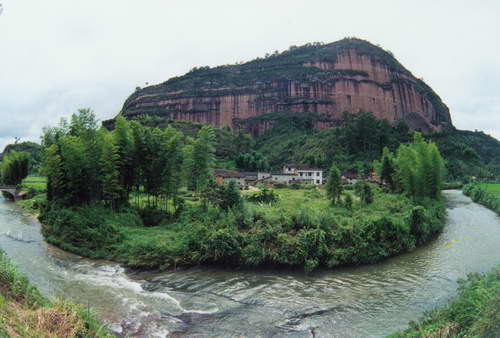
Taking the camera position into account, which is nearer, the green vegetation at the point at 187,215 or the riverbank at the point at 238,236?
the riverbank at the point at 238,236

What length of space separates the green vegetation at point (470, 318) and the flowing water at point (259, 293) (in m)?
1.64

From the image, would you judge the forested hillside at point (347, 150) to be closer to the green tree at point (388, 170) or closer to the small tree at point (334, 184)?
the green tree at point (388, 170)

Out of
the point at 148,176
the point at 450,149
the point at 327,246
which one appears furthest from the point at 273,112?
the point at 327,246

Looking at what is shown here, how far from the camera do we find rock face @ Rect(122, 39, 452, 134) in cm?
8869

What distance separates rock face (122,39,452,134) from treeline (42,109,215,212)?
214 feet

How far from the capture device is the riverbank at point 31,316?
18.2 feet

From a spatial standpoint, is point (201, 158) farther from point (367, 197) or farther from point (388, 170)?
point (388, 170)

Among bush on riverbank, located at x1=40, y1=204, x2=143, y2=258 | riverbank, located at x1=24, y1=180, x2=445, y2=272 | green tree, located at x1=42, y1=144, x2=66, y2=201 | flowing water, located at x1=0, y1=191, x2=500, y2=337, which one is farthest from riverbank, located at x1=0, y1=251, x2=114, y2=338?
green tree, located at x1=42, y1=144, x2=66, y2=201

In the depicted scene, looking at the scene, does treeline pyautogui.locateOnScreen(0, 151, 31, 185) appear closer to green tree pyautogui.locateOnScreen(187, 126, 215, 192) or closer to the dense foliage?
green tree pyautogui.locateOnScreen(187, 126, 215, 192)

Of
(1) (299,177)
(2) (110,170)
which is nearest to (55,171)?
(2) (110,170)

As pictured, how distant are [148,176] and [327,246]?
1289 cm

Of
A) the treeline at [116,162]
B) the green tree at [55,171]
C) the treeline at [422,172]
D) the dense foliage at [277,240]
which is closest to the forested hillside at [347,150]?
the treeline at [422,172]

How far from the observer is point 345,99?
88.4m

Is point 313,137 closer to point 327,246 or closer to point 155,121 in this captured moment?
point 155,121
